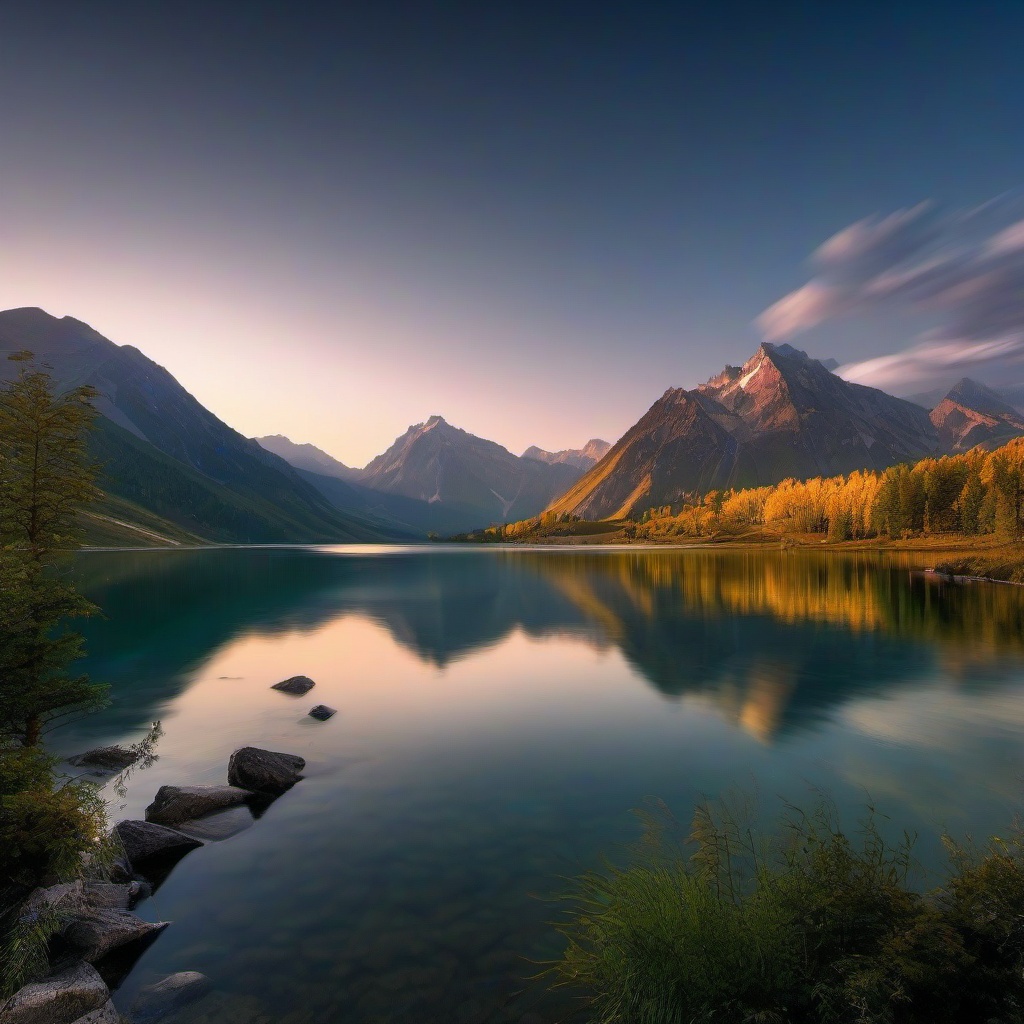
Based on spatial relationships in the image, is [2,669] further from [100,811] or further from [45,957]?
[45,957]

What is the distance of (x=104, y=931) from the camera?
12.2 meters

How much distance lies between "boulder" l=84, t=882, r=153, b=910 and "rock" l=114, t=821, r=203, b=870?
1497 millimetres

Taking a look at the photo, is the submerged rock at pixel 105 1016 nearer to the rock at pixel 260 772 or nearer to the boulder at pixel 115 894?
the boulder at pixel 115 894

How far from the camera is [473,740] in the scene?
27875 millimetres

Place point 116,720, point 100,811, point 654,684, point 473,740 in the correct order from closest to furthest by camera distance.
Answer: point 100,811 → point 473,740 → point 116,720 → point 654,684

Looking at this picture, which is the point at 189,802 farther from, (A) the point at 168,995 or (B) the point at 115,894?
(A) the point at 168,995

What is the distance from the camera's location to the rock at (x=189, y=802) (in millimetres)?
19031

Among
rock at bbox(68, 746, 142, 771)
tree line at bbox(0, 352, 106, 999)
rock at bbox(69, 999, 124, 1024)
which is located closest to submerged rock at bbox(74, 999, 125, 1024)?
rock at bbox(69, 999, 124, 1024)

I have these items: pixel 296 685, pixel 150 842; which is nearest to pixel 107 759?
pixel 150 842

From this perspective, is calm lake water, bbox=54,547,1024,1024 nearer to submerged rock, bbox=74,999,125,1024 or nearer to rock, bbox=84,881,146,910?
rock, bbox=84,881,146,910

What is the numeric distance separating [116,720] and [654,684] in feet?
112

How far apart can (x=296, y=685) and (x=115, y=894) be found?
81.9 feet

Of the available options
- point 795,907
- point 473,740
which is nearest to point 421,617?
point 473,740

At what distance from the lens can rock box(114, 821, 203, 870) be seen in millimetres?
16547
